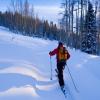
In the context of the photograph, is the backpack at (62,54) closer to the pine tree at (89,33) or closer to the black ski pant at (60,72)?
the black ski pant at (60,72)

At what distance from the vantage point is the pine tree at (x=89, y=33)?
157 ft

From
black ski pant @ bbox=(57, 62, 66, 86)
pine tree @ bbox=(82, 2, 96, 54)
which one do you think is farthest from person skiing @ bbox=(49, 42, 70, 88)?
pine tree @ bbox=(82, 2, 96, 54)

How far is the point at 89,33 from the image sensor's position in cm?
4862

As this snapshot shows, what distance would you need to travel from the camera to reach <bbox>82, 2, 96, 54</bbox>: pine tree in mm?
47719

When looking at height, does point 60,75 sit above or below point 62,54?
below

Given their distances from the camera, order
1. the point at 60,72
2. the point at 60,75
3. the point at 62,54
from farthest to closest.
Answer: the point at 60,72 → the point at 60,75 → the point at 62,54

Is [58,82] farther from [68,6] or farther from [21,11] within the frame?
[21,11]

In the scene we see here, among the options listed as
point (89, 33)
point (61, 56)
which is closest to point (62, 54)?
point (61, 56)

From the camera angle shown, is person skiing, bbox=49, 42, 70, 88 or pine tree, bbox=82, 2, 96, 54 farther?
pine tree, bbox=82, 2, 96, 54

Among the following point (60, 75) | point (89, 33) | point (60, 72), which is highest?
point (89, 33)

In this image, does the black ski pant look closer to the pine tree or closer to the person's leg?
the person's leg

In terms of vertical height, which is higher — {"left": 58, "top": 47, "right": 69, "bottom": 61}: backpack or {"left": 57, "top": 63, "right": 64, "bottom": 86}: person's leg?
{"left": 58, "top": 47, "right": 69, "bottom": 61}: backpack

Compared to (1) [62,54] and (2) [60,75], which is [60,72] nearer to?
(2) [60,75]

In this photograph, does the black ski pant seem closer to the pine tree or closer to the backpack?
the backpack
